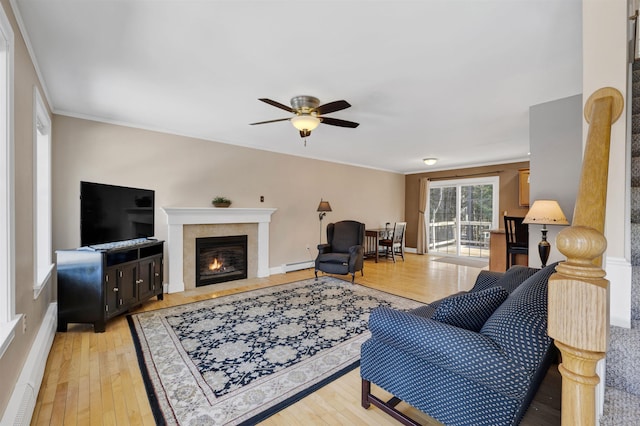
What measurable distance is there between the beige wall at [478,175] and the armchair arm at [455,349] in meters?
6.26

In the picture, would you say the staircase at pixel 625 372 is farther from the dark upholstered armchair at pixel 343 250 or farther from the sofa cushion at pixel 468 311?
the dark upholstered armchair at pixel 343 250

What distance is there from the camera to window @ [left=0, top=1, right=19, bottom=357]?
1634 millimetres

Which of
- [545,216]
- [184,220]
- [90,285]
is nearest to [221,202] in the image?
[184,220]

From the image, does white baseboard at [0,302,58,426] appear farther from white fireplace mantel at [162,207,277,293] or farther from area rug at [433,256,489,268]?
area rug at [433,256,489,268]

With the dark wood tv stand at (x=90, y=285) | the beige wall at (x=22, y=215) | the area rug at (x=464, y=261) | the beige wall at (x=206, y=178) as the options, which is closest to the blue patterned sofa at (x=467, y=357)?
the beige wall at (x=22, y=215)

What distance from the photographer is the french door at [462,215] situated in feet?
22.9

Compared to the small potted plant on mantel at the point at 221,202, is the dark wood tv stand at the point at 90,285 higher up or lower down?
lower down

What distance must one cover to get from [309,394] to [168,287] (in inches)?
125

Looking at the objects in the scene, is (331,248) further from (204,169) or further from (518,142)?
(518,142)

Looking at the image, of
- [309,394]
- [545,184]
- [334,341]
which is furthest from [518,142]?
[309,394]

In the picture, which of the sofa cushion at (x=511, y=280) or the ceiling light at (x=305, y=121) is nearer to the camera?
the sofa cushion at (x=511, y=280)

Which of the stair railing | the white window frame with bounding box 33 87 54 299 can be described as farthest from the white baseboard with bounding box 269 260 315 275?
the stair railing

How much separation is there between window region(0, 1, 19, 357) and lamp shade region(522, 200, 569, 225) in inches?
164

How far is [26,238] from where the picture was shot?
207 cm
